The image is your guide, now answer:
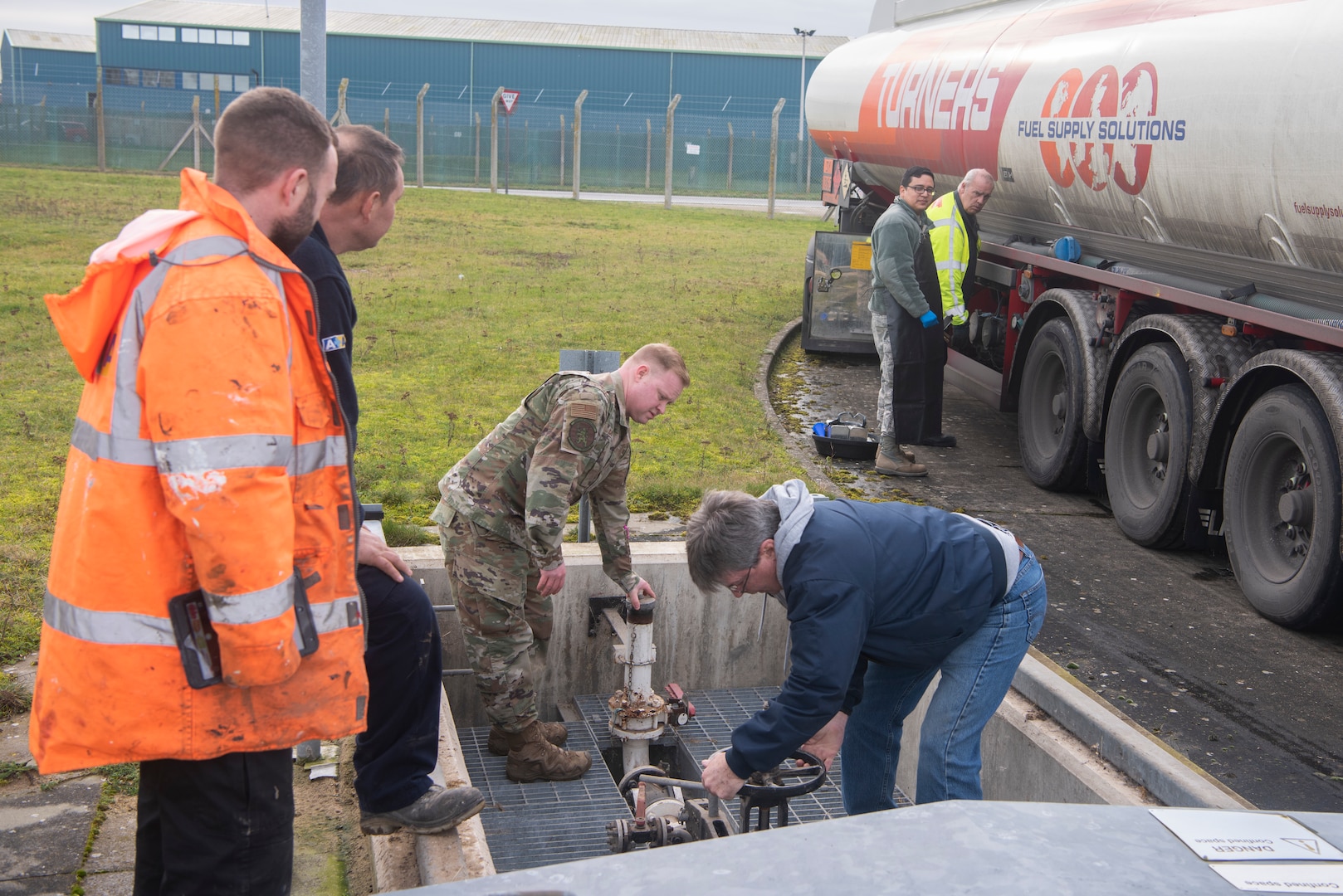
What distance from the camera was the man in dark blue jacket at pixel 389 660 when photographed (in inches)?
122

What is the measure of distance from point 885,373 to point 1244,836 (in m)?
6.63

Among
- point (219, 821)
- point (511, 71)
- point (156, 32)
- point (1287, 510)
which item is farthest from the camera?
point (156, 32)

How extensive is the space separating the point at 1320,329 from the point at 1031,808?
4350 mm

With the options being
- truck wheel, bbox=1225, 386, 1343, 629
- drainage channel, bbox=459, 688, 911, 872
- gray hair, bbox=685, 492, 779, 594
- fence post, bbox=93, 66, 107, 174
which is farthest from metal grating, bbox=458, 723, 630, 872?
fence post, bbox=93, 66, 107, 174

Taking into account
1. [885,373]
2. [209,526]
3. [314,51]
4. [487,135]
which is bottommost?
[885,373]

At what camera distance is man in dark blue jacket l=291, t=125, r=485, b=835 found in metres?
3.09

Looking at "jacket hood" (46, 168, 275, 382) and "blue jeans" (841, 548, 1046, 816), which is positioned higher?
"jacket hood" (46, 168, 275, 382)

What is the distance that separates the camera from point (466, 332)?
456 inches

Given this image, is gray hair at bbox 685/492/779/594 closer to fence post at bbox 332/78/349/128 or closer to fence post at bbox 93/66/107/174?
fence post at bbox 332/78/349/128

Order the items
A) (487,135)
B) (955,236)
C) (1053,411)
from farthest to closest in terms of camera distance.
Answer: (487,135) → (955,236) → (1053,411)

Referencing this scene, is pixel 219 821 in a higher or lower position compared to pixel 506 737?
higher

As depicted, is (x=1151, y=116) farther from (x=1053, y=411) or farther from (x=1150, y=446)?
(x=1053, y=411)

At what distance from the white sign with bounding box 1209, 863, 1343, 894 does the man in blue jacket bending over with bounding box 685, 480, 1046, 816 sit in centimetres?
128

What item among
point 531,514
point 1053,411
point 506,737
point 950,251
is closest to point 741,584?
point 531,514
